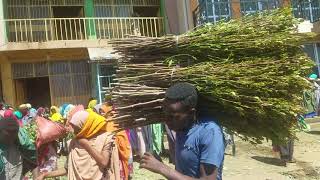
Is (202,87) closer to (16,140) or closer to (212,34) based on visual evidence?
(212,34)

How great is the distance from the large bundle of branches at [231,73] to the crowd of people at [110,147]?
15cm

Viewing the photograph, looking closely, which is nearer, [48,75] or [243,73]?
[243,73]

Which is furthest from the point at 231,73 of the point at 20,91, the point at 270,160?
the point at 20,91

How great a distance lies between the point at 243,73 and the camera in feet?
9.53

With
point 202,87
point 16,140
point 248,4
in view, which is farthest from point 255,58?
point 248,4

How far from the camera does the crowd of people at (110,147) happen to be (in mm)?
2723

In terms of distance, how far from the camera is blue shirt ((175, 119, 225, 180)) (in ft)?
8.82

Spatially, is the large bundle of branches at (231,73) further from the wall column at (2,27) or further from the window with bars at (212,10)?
the wall column at (2,27)

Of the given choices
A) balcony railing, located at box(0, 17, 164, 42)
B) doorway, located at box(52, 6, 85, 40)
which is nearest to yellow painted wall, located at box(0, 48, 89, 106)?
balcony railing, located at box(0, 17, 164, 42)

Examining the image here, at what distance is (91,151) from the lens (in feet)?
13.9

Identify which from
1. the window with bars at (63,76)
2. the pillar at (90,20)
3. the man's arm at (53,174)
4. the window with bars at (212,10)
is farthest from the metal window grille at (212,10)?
the man's arm at (53,174)

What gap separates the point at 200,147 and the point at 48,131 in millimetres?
3480

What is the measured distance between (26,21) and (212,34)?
1313cm

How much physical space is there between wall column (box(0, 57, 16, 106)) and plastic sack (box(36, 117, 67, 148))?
371 inches
